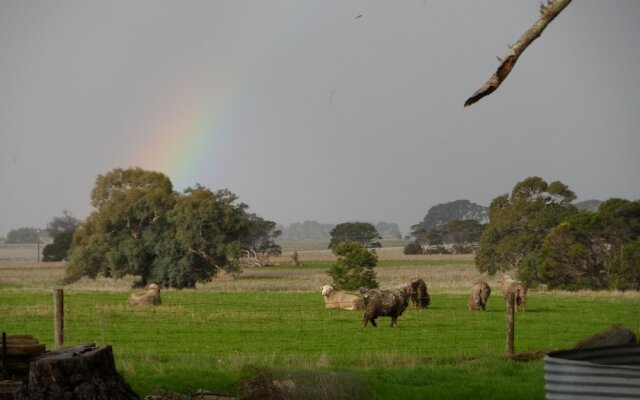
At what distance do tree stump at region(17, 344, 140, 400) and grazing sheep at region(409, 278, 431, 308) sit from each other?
26.7m

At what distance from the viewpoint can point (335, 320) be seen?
3306 centimetres

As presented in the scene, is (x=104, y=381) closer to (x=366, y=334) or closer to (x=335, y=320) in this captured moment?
(x=366, y=334)

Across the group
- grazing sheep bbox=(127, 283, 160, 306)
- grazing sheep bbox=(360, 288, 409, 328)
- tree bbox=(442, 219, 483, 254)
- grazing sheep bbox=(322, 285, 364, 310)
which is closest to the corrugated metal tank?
grazing sheep bbox=(360, 288, 409, 328)

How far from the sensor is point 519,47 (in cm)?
1258

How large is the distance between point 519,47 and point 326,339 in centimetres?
1529

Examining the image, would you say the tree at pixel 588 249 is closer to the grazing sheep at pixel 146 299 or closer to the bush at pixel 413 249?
the grazing sheep at pixel 146 299

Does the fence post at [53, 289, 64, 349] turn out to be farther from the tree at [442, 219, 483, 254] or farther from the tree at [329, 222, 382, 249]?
the tree at [442, 219, 483, 254]

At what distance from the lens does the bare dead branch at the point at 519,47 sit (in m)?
12.4

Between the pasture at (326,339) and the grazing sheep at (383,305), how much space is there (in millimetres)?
482

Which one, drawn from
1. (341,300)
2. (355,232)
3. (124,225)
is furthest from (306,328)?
(355,232)

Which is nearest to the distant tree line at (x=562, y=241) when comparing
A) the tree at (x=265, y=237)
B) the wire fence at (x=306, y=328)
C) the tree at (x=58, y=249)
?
the wire fence at (x=306, y=328)

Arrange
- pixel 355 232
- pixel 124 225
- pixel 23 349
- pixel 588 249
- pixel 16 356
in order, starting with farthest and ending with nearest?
pixel 355 232 < pixel 124 225 < pixel 588 249 < pixel 16 356 < pixel 23 349

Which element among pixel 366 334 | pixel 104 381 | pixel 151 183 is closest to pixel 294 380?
pixel 104 381

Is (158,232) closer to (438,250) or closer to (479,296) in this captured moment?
(479,296)
